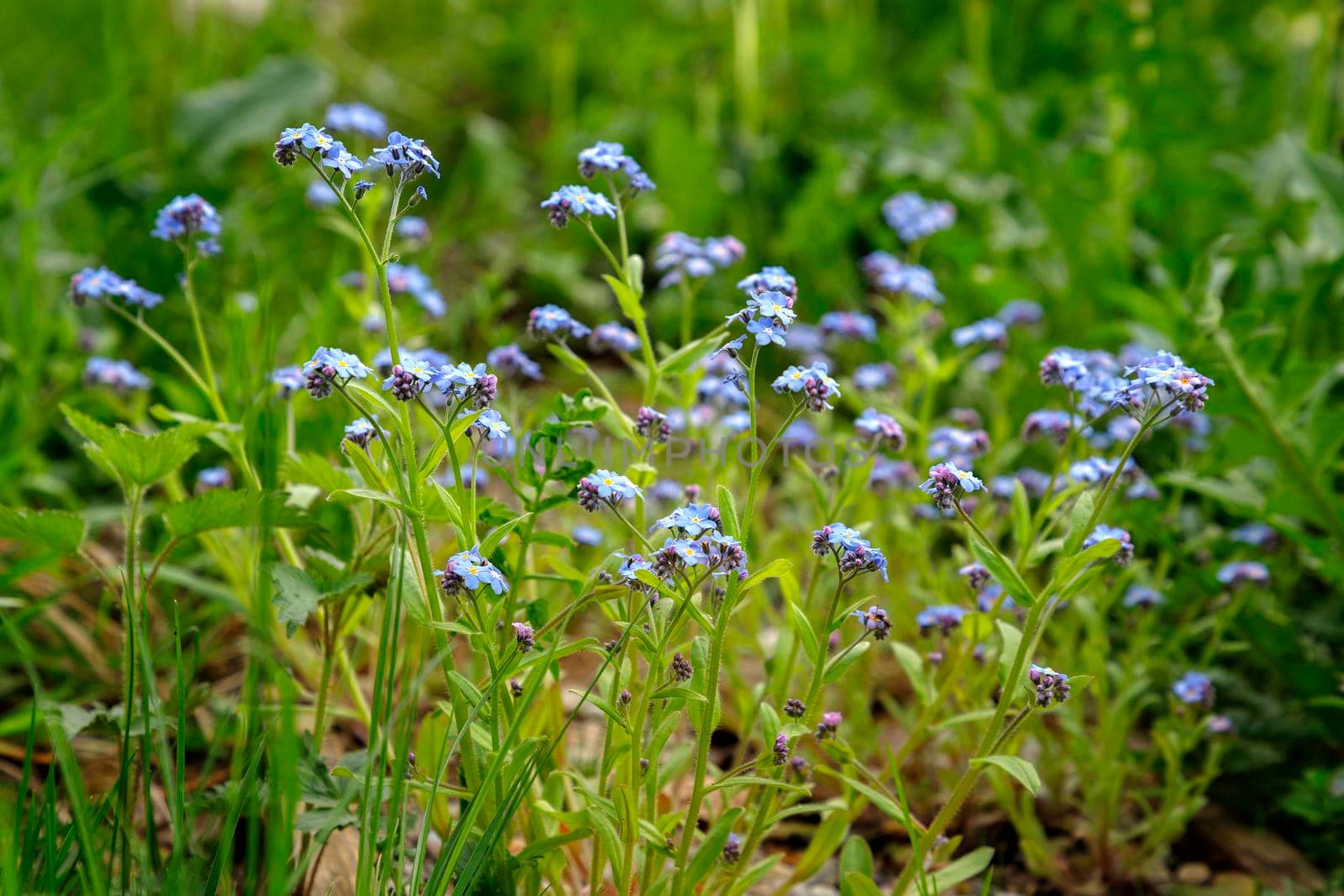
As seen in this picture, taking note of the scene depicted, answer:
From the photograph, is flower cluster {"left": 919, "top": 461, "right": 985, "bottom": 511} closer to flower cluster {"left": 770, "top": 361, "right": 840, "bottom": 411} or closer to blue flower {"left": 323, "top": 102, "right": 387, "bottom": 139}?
flower cluster {"left": 770, "top": 361, "right": 840, "bottom": 411}

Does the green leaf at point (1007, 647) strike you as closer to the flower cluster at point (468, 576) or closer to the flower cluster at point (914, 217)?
the flower cluster at point (468, 576)

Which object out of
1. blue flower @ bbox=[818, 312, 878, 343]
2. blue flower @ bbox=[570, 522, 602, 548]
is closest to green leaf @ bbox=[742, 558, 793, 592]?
blue flower @ bbox=[570, 522, 602, 548]

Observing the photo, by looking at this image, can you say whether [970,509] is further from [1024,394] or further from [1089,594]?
[1024,394]

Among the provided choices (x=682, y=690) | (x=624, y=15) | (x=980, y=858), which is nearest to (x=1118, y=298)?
(x=980, y=858)

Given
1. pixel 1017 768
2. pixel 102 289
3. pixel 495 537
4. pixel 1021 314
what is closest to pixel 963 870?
pixel 1017 768

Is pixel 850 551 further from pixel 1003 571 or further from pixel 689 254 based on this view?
pixel 689 254

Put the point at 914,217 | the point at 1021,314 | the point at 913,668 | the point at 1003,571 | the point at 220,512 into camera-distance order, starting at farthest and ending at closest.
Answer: the point at 914,217 < the point at 1021,314 < the point at 913,668 < the point at 220,512 < the point at 1003,571

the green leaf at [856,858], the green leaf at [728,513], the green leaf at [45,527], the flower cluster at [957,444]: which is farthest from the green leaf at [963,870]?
the green leaf at [45,527]
